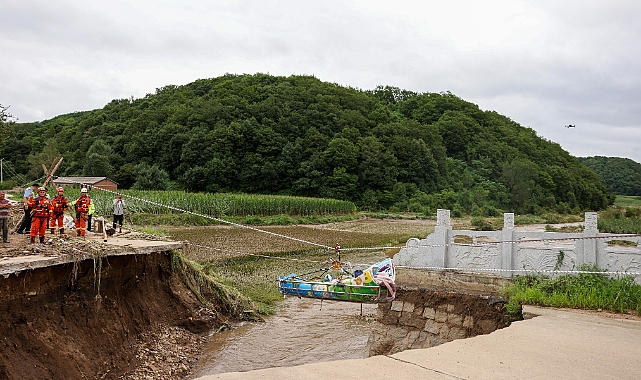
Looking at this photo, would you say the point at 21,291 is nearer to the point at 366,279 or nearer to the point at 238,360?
the point at 238,360

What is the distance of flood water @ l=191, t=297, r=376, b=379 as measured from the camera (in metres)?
8.83

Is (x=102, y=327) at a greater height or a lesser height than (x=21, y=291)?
lesser

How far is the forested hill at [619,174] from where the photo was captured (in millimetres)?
70000

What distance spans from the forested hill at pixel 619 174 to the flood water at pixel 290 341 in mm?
70849

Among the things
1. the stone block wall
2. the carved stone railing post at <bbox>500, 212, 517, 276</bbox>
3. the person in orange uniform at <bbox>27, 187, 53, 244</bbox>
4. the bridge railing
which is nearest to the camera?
the person in orange uniform at <bbox>27, 187, 53, 244</bbox>

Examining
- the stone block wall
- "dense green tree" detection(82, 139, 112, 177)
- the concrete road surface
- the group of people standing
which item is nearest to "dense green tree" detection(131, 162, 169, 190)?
"dense green tree" detection(82, 139, 112, 177)

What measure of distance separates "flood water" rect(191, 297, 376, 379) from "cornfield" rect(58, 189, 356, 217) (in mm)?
13443

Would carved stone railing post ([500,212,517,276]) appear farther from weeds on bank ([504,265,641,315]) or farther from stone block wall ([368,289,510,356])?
stone block wall ([368,289,510,356])

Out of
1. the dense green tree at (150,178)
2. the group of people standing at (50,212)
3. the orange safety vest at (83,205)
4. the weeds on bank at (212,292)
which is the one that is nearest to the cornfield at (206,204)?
the weeds on bank at (212,292)

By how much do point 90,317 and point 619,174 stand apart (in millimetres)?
84199

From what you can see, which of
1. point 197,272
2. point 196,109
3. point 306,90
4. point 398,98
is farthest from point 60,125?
point 197,272

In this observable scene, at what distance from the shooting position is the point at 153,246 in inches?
338

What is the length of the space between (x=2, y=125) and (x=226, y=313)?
16.6 meters

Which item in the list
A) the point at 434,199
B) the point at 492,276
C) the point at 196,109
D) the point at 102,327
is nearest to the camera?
the point at 102,327
